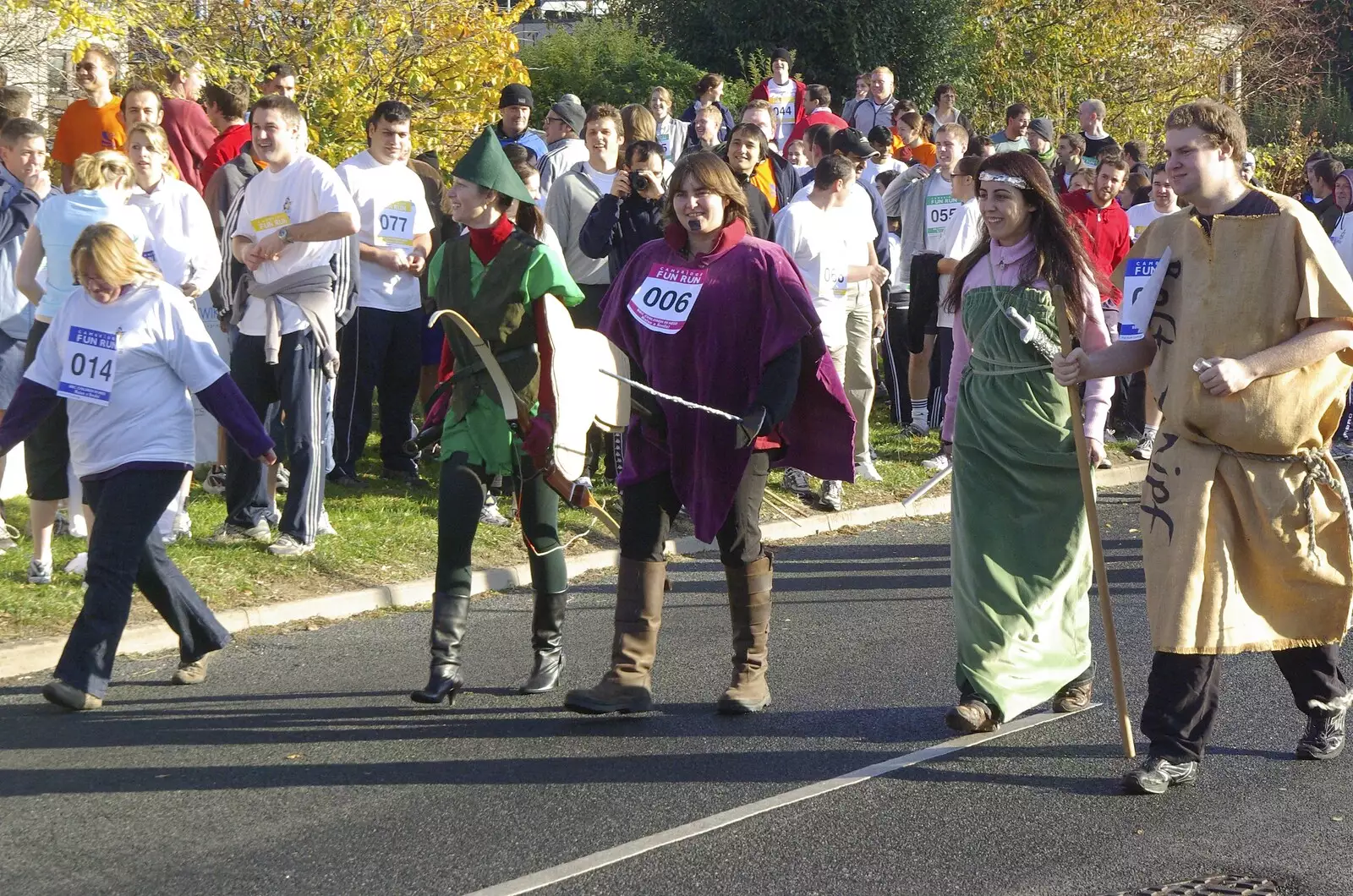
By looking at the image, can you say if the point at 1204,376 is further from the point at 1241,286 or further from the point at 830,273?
the point at 830,273

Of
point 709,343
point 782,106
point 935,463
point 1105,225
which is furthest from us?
point 782,106

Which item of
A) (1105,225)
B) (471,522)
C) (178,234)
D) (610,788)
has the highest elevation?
(1105,225)

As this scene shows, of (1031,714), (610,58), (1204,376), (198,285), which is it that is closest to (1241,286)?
(1204,376)

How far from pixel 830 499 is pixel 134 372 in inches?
211

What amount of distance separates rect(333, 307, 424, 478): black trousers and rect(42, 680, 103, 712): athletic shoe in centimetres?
411

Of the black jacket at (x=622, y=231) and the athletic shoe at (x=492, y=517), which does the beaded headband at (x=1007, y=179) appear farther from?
the athletic shoe at (x=492, y=517)

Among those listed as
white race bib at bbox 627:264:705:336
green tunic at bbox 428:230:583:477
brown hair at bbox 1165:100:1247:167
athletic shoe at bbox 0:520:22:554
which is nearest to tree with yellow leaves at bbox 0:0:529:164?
athletic shoe at bbox 0:520:22:554

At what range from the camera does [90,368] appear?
611 centimetres

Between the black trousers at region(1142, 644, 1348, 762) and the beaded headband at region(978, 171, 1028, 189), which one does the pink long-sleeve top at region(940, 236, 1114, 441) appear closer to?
the beaded headband at region(978, 171, 1028, 189)

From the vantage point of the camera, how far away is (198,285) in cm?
827

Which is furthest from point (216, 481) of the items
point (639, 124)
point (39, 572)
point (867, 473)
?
point (867, 473)

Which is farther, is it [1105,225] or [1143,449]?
[1143,449]

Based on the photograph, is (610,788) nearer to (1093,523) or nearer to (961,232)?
(1093,523)

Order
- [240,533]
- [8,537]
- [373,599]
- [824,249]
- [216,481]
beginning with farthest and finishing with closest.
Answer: [824,249], [216,481], [240,533], [8,537], [373,599]
